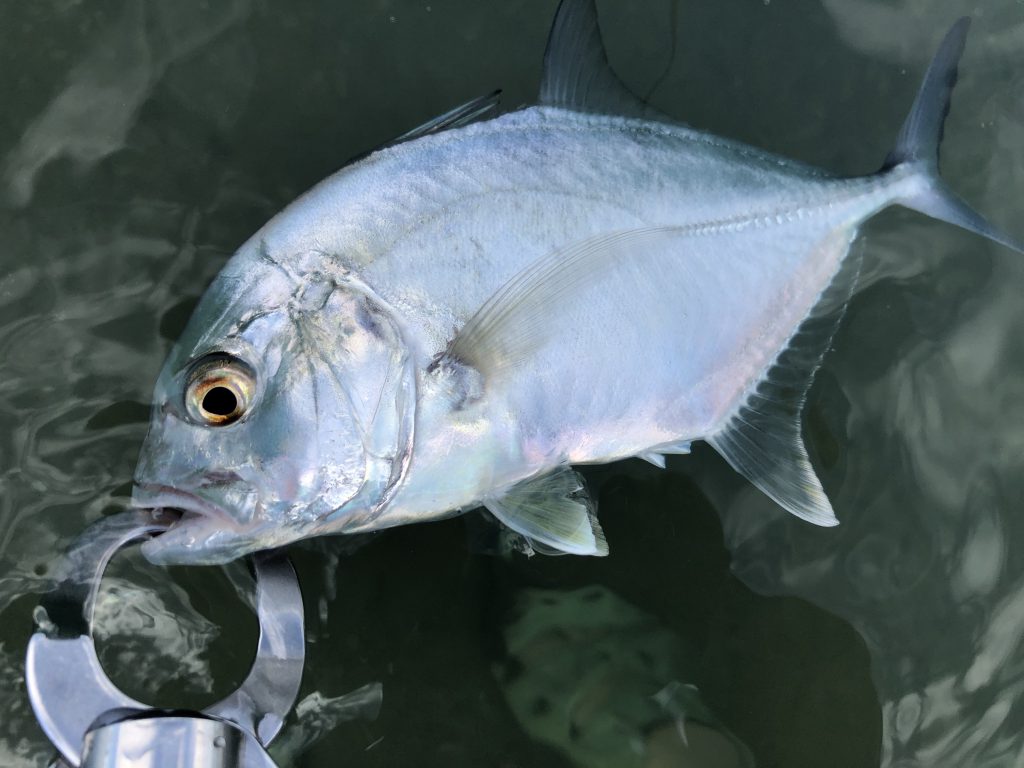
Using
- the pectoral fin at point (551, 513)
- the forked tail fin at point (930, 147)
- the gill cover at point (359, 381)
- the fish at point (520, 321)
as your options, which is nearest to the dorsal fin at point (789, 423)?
the fish at point (520, 321)

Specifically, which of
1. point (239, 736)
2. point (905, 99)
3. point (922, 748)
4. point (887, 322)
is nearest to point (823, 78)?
point (905, 99)

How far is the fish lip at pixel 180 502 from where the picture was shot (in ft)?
3.64

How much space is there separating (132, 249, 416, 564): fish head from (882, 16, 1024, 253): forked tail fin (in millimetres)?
1110

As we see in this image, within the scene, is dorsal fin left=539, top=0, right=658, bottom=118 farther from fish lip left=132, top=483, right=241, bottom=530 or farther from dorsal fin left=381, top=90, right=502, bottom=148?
fish lip left=132, top=483, right=241, bottom=530

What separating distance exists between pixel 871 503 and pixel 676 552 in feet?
1.60

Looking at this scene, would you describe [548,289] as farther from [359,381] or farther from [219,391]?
[219,391]

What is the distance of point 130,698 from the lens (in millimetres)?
1142

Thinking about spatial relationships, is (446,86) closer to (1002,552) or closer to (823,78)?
(823,78)

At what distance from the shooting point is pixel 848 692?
5.78 feet

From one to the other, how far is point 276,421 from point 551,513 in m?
0.50

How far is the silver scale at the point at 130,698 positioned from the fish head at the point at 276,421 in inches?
5.4

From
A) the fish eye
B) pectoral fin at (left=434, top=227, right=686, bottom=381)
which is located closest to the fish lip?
the fish eye

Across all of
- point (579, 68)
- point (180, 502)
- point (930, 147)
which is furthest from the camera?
point (930, 147)

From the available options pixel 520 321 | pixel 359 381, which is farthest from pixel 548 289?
pixel 359 381
